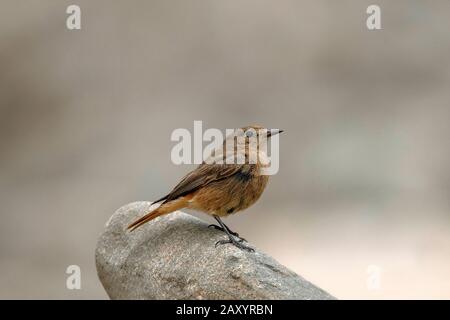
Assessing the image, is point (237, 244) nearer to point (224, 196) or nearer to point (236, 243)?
point (236, 243)

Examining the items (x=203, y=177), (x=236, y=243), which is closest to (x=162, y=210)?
(x=203, y=177)

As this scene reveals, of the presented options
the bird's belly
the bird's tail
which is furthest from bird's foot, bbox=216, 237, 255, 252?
the bird's tail

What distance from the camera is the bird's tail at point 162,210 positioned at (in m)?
5.55

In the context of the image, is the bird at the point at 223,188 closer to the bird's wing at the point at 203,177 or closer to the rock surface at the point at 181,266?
the bird's wing at the point at 203,177

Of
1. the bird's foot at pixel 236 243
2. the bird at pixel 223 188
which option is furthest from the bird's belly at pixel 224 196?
the bird's foot at pixel 236 243

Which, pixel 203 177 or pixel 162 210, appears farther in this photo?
pixel 203 177

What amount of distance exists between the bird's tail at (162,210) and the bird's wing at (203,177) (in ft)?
0.14

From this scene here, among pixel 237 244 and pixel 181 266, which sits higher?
pixel 237 244

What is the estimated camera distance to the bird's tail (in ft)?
18.2

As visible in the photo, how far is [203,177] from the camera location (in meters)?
Result: 5.77

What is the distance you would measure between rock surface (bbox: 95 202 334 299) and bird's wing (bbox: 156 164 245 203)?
1.29ft

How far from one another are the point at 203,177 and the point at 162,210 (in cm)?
42

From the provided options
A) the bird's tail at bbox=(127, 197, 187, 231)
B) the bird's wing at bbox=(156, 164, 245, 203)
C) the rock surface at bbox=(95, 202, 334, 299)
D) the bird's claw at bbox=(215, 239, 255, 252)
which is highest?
the bird's wing at bbox=(156, 164, 245, 203)

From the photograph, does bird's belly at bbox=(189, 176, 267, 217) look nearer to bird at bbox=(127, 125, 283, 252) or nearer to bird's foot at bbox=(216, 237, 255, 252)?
bird at bbox=(127, 125, 283, 252)
